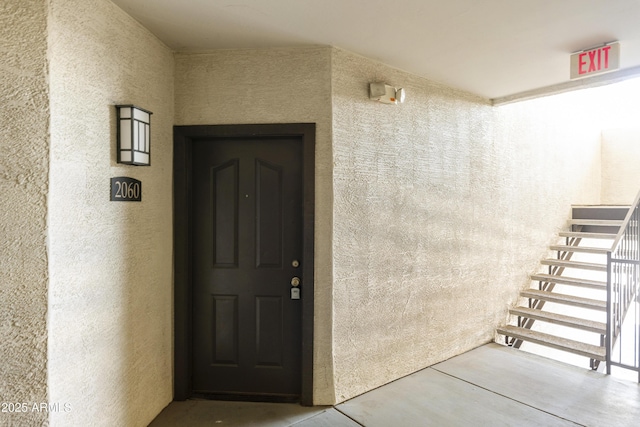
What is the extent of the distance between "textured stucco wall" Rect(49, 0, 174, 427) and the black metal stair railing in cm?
380

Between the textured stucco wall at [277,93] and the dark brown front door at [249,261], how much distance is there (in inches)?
7.3

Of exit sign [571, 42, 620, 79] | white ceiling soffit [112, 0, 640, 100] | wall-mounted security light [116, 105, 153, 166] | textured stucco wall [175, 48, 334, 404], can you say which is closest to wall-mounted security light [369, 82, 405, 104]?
white ceiling soffit [112, 0, 640, 100]

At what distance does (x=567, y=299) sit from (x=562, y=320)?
0.32 metres

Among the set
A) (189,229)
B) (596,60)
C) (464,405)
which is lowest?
(464,405)

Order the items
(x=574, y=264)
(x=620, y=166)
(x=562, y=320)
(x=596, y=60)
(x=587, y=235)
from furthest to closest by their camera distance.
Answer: (x=620, y=166)
(x=587, y=235)
(x=574, y=264)
(x=562, y=320)
(x=596, y=60)

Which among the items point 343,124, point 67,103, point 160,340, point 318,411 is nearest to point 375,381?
point 318,411

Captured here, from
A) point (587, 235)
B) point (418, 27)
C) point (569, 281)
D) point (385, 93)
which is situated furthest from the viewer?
point (587, 235)

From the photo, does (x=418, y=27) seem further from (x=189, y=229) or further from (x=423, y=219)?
(x=189, y=229)

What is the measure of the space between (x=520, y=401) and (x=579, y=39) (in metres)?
2.62

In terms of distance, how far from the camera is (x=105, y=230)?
211cm

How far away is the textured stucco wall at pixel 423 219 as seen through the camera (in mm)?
2861

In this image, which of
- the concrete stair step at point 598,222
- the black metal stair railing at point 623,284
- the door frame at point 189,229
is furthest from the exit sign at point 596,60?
the concrete stair step at point 598,222

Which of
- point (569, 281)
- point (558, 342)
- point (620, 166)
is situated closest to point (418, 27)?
point (558, 342)

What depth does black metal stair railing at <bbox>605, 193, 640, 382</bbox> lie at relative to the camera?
3.41 metres
